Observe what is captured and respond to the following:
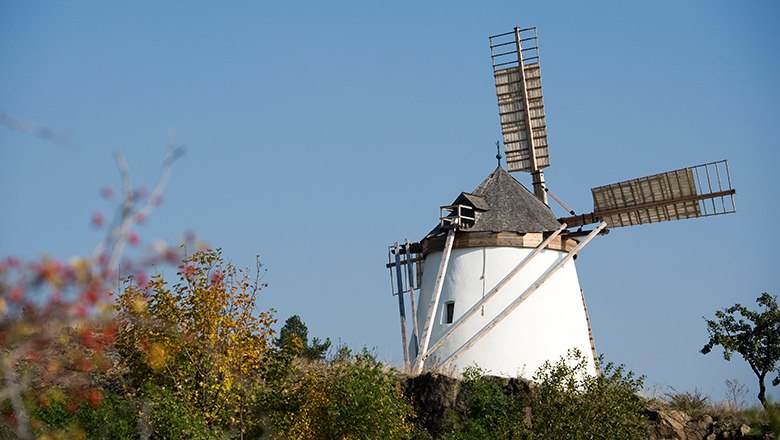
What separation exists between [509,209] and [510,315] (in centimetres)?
276

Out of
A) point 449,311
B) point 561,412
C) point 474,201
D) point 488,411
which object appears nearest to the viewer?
point 561,412

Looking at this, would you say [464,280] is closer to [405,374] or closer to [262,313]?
[405,374]

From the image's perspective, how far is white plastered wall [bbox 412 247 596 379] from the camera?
23188mm

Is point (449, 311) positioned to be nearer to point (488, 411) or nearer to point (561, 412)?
point (488, 411)

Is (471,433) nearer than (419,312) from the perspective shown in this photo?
Yes

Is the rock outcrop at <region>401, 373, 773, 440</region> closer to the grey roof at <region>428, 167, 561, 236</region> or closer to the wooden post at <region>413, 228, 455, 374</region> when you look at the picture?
the wooden post at <region>413, 228, 455, 374</region>

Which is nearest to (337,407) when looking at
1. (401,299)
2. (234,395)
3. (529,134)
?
(234,395)

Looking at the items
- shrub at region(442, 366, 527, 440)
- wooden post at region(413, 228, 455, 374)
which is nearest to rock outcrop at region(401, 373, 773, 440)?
shrub at region(442, 366, 527, 440)

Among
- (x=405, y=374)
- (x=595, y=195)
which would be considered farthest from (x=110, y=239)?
(x=595, y=195)

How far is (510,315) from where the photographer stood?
76.9 feet

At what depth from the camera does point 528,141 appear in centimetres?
2800

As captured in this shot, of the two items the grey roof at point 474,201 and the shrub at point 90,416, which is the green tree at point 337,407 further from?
the grey roof at point 474,201

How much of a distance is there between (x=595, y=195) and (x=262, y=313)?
11.5 meters

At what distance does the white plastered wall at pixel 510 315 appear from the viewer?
23.2 m
